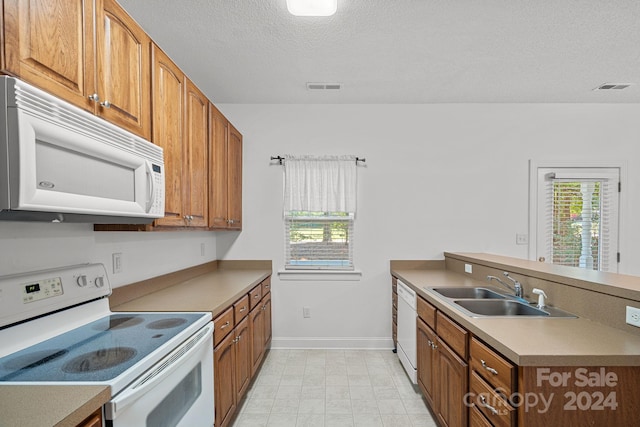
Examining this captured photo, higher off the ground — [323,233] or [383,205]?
[383,205]

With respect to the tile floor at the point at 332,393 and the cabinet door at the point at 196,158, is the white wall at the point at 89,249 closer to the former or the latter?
the cabinet door at the point at 196,158

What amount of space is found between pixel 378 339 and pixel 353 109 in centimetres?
251

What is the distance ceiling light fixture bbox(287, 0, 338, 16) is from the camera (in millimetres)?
1812

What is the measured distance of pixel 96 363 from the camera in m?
1.08

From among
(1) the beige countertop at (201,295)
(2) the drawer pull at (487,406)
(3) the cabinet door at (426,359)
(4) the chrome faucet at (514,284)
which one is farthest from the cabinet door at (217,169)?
(4) the chrome faucet at (514,284)

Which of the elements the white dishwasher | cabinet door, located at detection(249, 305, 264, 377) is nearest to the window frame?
the white dishwasher

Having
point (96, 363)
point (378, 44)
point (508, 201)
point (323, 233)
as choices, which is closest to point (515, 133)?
point (508, 201)

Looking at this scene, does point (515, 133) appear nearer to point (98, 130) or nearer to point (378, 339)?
point (378, 339)

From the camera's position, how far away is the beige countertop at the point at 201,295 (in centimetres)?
179

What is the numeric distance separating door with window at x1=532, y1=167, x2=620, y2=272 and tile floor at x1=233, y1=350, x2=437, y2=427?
2.14m

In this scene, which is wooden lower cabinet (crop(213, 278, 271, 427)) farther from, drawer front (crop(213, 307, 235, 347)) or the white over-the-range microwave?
the white over-the-range microwave

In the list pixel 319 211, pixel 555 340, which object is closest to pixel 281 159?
pixel 319 211

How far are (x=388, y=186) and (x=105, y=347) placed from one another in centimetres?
286

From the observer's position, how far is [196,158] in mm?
2246
